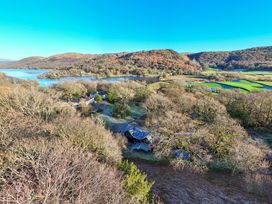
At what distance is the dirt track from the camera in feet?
54.1

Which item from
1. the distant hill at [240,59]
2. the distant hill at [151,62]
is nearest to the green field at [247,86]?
the distant hill at [240,59]

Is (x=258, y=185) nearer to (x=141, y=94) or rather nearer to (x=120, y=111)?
(x=120, y=111)

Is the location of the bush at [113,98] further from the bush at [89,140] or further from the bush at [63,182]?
the bush at [63,182]

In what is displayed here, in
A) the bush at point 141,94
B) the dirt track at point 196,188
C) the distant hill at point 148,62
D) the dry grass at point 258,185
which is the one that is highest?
the distant hill at point 148,62

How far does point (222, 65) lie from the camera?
116125mm

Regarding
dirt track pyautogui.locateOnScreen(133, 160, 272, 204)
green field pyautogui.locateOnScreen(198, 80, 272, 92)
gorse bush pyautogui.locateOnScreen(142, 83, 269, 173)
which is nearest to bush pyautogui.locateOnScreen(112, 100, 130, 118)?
gorse bush pyautogui.locateOnScreen(142, 83, 269, 173)

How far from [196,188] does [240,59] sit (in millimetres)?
121078

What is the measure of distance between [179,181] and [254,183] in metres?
6.87

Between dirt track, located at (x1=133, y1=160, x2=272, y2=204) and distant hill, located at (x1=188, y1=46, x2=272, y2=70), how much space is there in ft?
311

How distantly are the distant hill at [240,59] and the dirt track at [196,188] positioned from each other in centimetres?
9494

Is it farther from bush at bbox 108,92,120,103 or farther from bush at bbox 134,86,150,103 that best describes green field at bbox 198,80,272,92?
bush at bbox 108,92,120,103

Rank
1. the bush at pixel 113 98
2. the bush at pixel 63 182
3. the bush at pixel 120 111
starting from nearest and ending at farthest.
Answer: the bush at pixel 63 182, the bush at pixel 120 111, the bush at pixel 113 98

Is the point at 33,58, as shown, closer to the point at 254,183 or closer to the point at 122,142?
the point at 122,142

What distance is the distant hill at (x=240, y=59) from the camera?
333 ft
